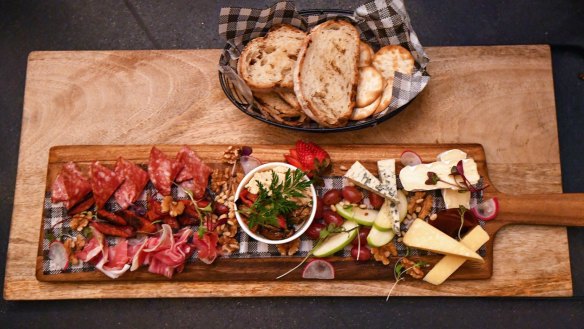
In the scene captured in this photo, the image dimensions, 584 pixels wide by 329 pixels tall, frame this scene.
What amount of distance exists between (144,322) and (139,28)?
4.25ft

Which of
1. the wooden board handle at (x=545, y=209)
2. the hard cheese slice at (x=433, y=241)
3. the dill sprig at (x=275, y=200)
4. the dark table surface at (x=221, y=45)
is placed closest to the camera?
the dill sprig at (x=275, y=200)

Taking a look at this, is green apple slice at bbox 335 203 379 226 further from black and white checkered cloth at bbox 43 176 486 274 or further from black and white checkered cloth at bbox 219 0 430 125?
black and white checkered cloth at bbox 219 0 430 125

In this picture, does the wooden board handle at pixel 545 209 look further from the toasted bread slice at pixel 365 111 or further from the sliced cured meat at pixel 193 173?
the sliced cured meat at pixel 193 173

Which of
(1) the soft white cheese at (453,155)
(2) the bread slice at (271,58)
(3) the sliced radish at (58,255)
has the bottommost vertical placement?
(3) the sliced radish at (58,255)

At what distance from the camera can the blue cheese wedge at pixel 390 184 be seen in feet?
5.76

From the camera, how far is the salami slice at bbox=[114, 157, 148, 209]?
181cm

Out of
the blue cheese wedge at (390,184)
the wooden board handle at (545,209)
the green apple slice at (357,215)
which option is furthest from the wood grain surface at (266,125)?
the green apple slice at (357,215)

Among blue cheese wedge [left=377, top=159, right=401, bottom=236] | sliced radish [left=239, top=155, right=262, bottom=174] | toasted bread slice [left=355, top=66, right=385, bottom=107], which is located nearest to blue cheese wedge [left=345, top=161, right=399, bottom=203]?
blue cheese wedge [left=377, top=159, right=401, bottom=236]

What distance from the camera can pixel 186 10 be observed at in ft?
7.68

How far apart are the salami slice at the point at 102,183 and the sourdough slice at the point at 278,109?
57 centimetres

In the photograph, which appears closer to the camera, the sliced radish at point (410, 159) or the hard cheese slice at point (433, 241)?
the hard cheese slice at point (433, 241)

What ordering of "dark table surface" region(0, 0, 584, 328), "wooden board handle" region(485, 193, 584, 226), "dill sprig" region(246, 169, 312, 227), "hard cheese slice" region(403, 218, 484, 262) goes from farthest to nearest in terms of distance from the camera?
"dark table surface" region(0, 0, 584, 328) → "wooden board handle" region(485, 193, 584, 226) → "hard cheese slice" region(403, 218, 484, 262) → "dill sprig" region(246, 169, 312, 227)

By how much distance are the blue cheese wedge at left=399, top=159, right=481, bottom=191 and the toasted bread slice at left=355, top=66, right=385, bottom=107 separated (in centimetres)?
28

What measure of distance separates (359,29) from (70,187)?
1.20 metres
